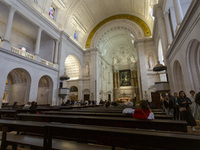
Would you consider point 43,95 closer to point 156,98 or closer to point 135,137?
point 156,98

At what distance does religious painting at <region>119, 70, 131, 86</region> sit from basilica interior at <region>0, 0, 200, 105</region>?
46 cm

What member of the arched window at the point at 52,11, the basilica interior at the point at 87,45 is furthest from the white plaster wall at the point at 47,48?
the arched window at the point at 52,11

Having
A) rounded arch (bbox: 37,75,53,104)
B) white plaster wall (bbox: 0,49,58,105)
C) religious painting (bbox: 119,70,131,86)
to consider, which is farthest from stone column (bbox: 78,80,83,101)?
religious painting (bbox: 119,70,131,86)

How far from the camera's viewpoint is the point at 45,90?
1226 cm

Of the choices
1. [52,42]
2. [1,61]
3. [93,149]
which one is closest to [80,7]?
[52,42]

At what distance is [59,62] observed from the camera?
13.0 m

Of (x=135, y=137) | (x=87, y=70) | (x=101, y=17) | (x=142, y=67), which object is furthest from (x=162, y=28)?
(x=101, y=17)

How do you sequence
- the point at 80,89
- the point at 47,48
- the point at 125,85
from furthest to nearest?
the point at 125,85 < the point at 80,89 < the point at 47,48

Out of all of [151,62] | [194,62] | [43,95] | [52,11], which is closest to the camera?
[194,62]

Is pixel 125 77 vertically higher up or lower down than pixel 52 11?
lower down

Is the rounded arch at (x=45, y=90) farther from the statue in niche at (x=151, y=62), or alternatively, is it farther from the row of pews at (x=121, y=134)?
the statue in niche at (x=151, y=62)

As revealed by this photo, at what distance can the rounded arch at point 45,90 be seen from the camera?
11.7m

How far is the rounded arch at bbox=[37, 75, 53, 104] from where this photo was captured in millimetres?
11748

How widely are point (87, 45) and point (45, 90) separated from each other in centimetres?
967
